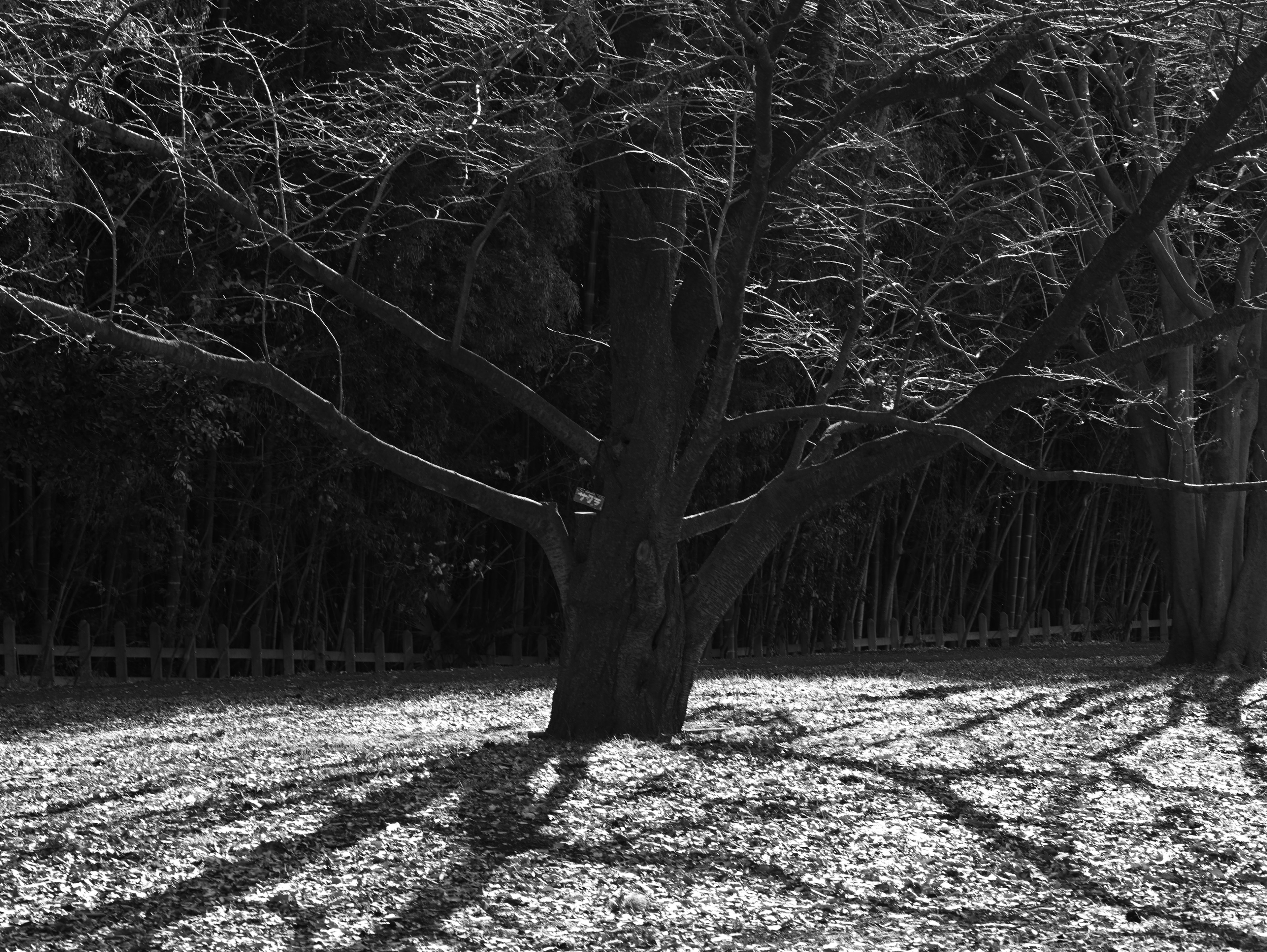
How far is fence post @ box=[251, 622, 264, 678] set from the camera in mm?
8352

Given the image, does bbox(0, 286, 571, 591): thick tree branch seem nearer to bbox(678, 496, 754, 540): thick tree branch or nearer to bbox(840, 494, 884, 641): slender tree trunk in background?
bbox(678, 496, 754, 540): thick tree branch

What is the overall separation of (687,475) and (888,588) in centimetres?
749

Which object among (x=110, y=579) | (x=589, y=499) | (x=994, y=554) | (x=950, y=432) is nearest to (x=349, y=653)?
(x=110, y=579)

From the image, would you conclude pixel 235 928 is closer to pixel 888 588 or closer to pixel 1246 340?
pixel 1246 340

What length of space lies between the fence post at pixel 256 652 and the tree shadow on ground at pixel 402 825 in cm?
410

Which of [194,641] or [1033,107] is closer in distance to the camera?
[1033,107]

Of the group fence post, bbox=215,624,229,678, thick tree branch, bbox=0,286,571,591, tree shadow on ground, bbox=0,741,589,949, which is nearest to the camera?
tree shadow on ground, bbox=0,741,589,949

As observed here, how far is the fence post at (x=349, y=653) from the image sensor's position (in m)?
8.83

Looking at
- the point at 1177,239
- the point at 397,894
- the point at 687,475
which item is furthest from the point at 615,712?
the point at 1177,239

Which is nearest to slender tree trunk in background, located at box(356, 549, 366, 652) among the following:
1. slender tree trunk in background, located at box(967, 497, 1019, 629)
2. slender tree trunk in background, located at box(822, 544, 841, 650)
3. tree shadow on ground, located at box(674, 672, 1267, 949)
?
slender tree trunk in background, located at box(822, 544, 841, 650)

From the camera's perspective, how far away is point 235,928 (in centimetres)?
281

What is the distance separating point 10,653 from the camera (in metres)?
7.52

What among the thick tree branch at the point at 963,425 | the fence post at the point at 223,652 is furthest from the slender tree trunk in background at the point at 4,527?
the thick tree branch at the point at 963,425

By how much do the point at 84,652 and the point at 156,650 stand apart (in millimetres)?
430
